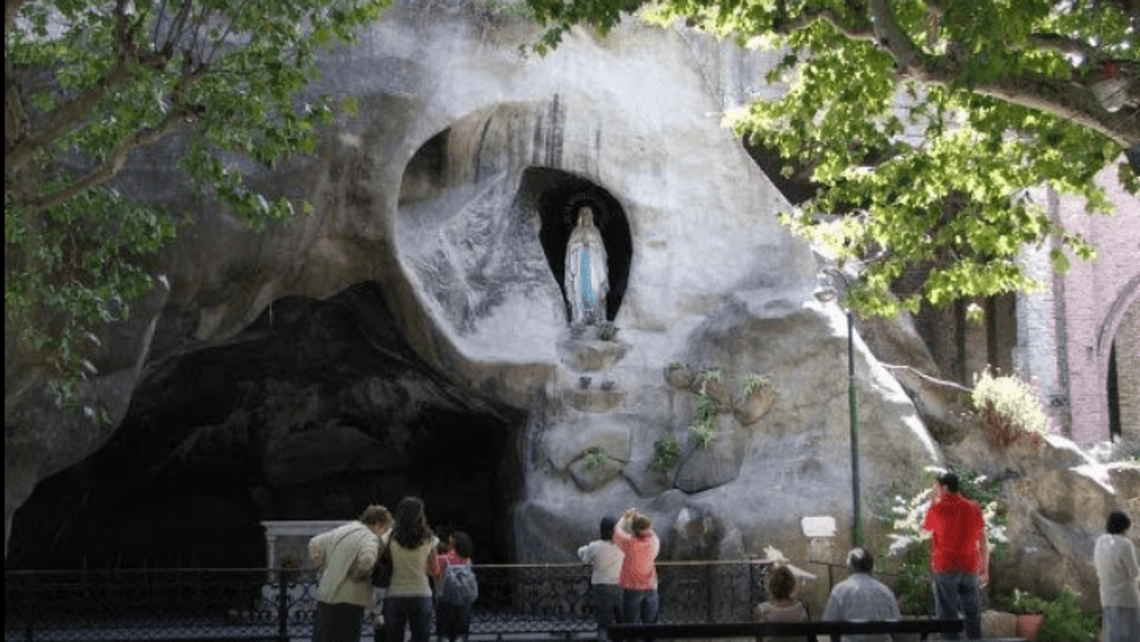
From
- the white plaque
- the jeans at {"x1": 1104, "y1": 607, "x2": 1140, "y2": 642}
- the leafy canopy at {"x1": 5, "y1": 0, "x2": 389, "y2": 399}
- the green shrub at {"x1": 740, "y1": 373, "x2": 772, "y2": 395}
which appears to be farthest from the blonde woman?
the green shrub at {"x1": 740, "y1": 373, "x2": 772, "y2": 395}

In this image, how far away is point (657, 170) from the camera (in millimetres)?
21703

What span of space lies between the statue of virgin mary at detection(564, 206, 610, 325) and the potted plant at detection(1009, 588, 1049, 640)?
310 inches

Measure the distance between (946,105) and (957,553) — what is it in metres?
4.82

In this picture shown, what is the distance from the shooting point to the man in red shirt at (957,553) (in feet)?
35.3

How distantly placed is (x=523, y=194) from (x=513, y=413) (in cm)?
413

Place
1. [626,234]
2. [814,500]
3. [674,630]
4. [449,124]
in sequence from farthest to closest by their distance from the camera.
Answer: [626,234] → [449,124] → [814,500] → [674,630]

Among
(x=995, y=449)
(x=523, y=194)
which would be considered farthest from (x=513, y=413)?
(x=995, y=449)

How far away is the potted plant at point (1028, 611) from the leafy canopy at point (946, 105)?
5562 mm

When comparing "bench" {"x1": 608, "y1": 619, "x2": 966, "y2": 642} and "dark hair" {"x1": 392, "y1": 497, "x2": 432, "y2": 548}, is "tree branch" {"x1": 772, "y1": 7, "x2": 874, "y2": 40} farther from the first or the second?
"bench" {"x1": 608, "y1": 619, "x2": 966, "y2": 642}

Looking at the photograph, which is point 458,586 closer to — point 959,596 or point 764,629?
point 959,596

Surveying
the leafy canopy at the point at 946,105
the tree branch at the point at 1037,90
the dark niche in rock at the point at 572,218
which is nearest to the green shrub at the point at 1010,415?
the leafy canopy at the point at 946,105

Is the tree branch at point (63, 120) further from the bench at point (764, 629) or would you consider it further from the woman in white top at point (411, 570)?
the bench at point (764, 629)

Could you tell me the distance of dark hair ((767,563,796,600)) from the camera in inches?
307

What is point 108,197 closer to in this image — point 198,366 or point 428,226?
point 428,226
